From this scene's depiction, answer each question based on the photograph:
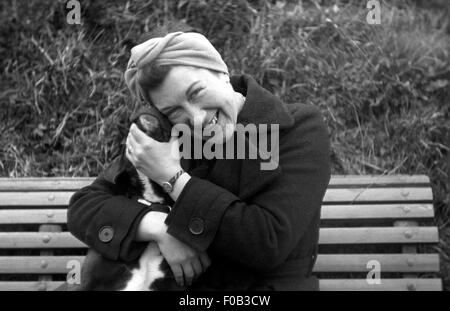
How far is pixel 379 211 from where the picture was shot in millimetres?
3371

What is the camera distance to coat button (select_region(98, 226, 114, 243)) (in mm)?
2433

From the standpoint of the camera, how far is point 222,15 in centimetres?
493

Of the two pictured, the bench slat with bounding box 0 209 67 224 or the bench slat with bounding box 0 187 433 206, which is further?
the bench slat with bounding box 0 209 67 224

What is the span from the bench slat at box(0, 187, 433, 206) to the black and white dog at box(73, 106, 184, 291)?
1140 millimetres

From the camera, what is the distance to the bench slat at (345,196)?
3.41m

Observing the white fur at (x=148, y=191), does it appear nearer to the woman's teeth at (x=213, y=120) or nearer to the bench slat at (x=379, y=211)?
the woman's teeth at (x=213, y=120)

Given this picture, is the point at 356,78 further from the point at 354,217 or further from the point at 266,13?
the point at 354,217

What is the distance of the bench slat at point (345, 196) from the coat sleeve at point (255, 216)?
104cm

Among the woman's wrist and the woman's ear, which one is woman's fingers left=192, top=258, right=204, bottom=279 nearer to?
the woman's wrist
